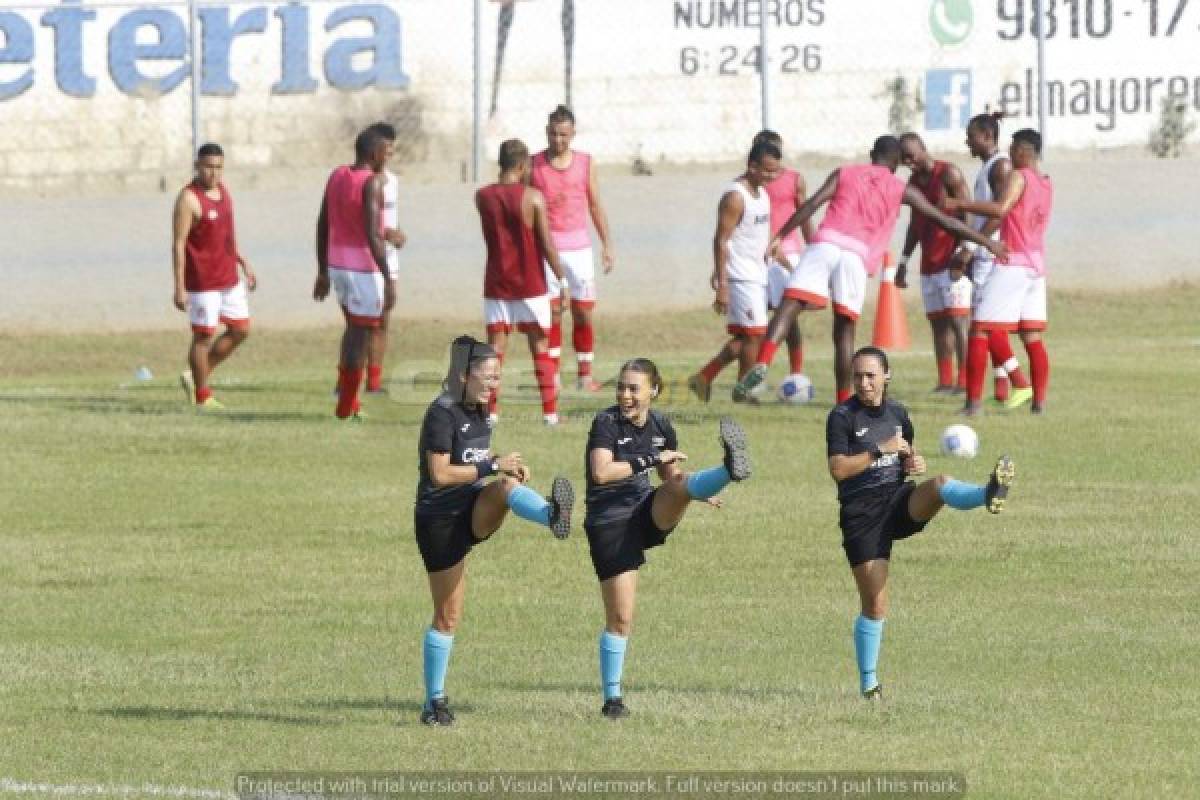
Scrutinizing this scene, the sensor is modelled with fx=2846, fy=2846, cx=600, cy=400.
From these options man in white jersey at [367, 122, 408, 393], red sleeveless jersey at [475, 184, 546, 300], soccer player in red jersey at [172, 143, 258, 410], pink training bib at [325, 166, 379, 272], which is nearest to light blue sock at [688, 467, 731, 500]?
red sleeveless jersey at [475, 184, 546, 300]

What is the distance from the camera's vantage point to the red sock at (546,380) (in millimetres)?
20969

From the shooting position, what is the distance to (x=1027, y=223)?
21.4 m

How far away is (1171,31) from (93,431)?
14988 mm

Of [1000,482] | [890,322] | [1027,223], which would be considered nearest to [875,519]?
[1000,482]

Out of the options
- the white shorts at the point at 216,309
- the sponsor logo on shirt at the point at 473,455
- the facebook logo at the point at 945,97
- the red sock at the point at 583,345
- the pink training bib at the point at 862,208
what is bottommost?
the red sock at the point at 583,345

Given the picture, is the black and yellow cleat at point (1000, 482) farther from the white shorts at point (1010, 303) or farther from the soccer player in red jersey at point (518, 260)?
the white shorts at point (1010, 303)

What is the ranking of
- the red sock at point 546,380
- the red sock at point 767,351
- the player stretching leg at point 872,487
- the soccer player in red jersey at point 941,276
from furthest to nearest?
1. the soccer player in red jersey at point 941,276
2. the red sock at point 546,380
3. the red sock at point 767,351
4. the player stretching leg at point 872,487

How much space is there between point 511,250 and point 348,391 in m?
1.71

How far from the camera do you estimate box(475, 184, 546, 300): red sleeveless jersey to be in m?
21.1

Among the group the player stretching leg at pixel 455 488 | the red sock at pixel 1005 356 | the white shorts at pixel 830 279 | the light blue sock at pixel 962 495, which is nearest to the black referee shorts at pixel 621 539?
the player stretching leg at pixel 455 488

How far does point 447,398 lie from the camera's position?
35.4ft

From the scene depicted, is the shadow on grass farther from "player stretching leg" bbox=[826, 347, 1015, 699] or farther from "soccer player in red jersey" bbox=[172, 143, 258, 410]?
"soccer player in red jersey" bbox=[172, 143, 258, 410]

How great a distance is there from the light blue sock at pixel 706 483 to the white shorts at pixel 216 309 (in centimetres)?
1228

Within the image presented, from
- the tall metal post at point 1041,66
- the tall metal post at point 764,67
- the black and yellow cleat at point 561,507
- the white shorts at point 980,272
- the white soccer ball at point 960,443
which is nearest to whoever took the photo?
the black and yellow cleat at point 561,507
